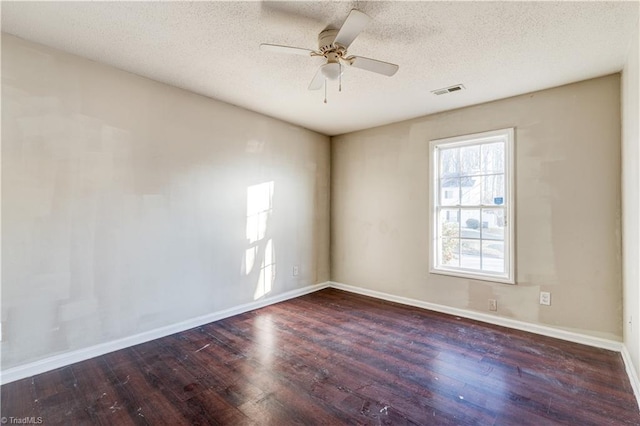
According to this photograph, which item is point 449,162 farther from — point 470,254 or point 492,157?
point 470,254

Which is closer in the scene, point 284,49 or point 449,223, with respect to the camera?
point 284,49

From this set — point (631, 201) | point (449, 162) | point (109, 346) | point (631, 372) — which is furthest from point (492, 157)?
point (109, 346)

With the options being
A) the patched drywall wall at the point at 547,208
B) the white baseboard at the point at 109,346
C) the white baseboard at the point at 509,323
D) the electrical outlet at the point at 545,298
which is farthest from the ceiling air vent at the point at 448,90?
the white baseboard at the point at 109,346

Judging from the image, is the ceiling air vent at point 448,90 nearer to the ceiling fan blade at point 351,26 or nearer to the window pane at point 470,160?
the window pane at point 470,160

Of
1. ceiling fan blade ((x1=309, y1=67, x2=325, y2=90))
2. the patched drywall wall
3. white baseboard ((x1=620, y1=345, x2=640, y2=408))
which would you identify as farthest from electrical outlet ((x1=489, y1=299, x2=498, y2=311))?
ceiling fan blade ((x1=309, y1=67, x2=325, y2=90))

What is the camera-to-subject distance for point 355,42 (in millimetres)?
2311

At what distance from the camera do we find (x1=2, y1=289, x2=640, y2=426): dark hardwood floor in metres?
1.87

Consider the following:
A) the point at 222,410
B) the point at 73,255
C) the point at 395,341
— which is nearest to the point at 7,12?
the point at 73,255

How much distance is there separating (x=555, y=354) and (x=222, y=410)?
2.85 m

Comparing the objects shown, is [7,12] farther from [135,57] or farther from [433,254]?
[433,254]

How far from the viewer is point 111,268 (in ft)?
8.84

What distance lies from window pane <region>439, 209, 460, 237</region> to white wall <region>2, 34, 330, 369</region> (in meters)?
2.29

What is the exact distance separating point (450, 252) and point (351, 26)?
3.00m

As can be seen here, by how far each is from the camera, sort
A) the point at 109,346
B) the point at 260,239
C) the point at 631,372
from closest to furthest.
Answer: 1. the point at 631,372
2. the point at 109,346
3. the point at 260,239
